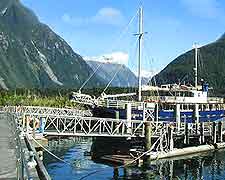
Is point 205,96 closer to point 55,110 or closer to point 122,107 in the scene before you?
point 122,107

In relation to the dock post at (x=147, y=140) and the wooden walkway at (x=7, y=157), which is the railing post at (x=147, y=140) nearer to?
the dock post at (x=147, y=140)

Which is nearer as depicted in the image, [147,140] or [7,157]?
[7,157]

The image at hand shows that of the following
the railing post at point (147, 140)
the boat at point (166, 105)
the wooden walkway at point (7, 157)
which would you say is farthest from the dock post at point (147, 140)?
the wooden walkway at point (7, 157)

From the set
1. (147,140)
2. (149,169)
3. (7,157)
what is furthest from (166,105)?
(7,157)

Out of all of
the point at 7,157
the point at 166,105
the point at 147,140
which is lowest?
the point at 7,157

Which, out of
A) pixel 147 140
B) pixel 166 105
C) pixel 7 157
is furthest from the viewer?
pixel 166 105

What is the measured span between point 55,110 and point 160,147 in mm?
48131

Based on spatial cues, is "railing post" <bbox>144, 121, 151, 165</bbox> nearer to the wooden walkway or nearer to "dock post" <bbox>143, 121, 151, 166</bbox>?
"dock post" <bbox>143, 121, 151, 166</bbox>

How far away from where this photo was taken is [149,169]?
42250 mm

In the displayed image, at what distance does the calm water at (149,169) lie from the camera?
131ft

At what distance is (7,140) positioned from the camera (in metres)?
26.6

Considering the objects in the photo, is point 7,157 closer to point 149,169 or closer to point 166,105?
point 149,169

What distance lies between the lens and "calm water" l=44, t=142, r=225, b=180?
4000 cm

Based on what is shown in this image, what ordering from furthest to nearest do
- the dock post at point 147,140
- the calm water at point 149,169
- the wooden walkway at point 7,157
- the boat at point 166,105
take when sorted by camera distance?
the boat at point 166,105
the dock post at point 147,140
the calm water at point 149,169
the wooden walkway at point 7,157
